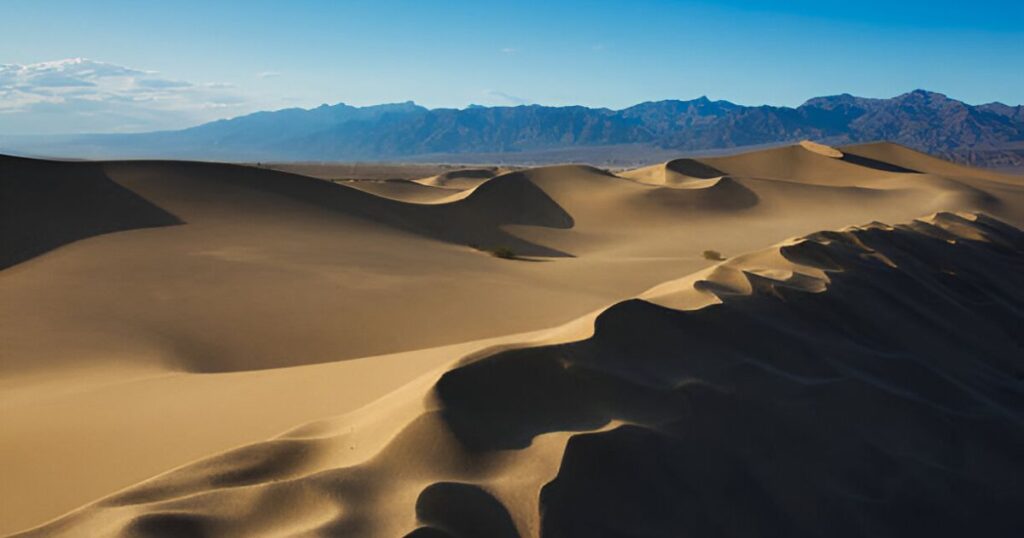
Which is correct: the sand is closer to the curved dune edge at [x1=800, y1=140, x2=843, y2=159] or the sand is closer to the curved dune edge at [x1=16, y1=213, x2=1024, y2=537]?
the curved dune edge at [x1=16, y1=213, x2=1024, y2=537]

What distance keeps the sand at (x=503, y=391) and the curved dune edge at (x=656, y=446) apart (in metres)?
0.01

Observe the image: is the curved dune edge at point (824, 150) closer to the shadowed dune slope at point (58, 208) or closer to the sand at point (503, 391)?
the sand at point (503, 391)

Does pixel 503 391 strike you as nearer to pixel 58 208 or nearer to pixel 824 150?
pixel 58 208

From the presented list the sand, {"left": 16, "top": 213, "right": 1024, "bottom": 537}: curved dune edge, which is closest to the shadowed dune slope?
the sand

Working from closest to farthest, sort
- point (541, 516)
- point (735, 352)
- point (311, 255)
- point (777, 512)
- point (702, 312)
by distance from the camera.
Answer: point (541, 516)
point (777, 512)
point (735, 352)
point (702, 312)
point (311, 255)

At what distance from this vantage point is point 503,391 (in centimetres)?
365

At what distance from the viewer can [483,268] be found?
12469 millimetres

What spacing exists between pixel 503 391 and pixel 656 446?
2.49ft

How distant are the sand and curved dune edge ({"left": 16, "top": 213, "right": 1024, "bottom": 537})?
0.05ft

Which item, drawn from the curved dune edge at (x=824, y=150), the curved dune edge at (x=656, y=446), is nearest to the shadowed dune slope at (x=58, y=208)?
the curved dune edge at (x=656, y=446)

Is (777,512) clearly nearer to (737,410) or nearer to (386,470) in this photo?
(737,410)

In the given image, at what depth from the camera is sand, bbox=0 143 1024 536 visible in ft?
9.64

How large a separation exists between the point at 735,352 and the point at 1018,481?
A: 5.17 feet

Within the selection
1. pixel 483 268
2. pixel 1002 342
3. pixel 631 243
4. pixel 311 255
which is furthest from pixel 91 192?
pixel 1002 342
